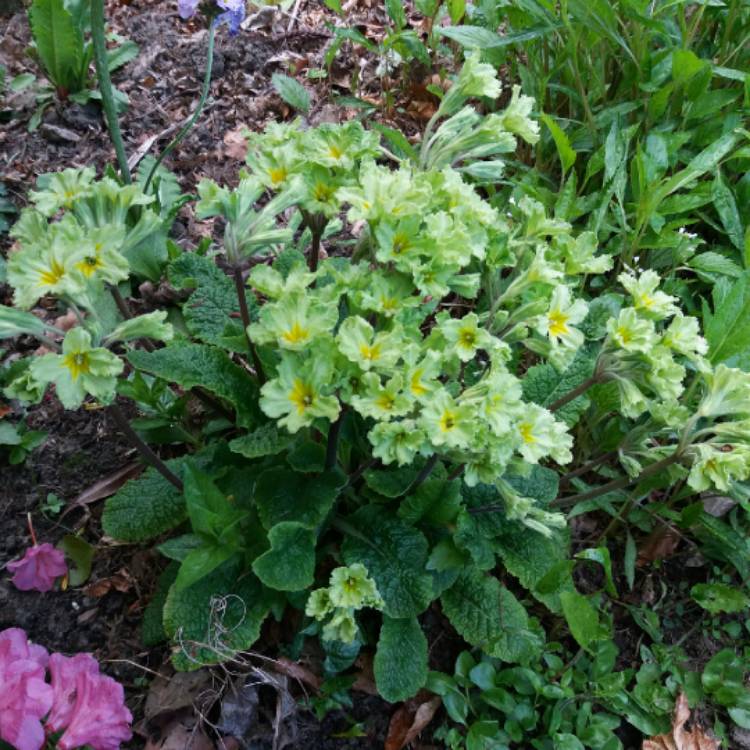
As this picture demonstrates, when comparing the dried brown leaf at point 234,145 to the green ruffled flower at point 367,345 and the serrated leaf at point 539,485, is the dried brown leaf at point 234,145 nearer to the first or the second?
the serrated leaf at point 539,485

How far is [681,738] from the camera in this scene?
208 cm

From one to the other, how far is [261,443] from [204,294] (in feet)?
1.87

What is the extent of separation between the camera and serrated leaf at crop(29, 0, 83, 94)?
9.96 ft

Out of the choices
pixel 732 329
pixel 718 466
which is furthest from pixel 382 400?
pixel 732 329

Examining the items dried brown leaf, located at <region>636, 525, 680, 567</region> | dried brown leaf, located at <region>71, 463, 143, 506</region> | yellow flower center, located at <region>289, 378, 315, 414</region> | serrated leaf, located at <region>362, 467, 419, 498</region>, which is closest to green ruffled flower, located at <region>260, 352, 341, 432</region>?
yellow flower center, located at <region>289, 378, 315, 414</region>

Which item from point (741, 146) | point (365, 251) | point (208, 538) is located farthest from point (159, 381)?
point (741, 146)

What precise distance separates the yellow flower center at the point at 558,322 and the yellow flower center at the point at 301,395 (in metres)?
0.55

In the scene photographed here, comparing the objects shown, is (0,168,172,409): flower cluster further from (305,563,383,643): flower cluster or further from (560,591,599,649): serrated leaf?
(560,591,599,649): serrated leaf

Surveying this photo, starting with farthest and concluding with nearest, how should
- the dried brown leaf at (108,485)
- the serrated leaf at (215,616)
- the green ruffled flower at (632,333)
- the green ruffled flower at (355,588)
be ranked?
the dried brown leaf at (108,485) → the serrated leaf at (215,616) → the green ruffled flower at (355,588) → the green ruffled flower at (632,333)

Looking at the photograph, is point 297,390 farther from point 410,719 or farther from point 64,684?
point 410,719

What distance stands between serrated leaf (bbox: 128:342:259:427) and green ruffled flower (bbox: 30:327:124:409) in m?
0.39

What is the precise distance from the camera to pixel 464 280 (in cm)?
171

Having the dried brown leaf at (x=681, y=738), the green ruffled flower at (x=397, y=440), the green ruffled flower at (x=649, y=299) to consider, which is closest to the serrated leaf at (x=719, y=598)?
the dried brown leaf at (x=681, y=738)

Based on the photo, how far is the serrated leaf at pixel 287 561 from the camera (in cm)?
179
